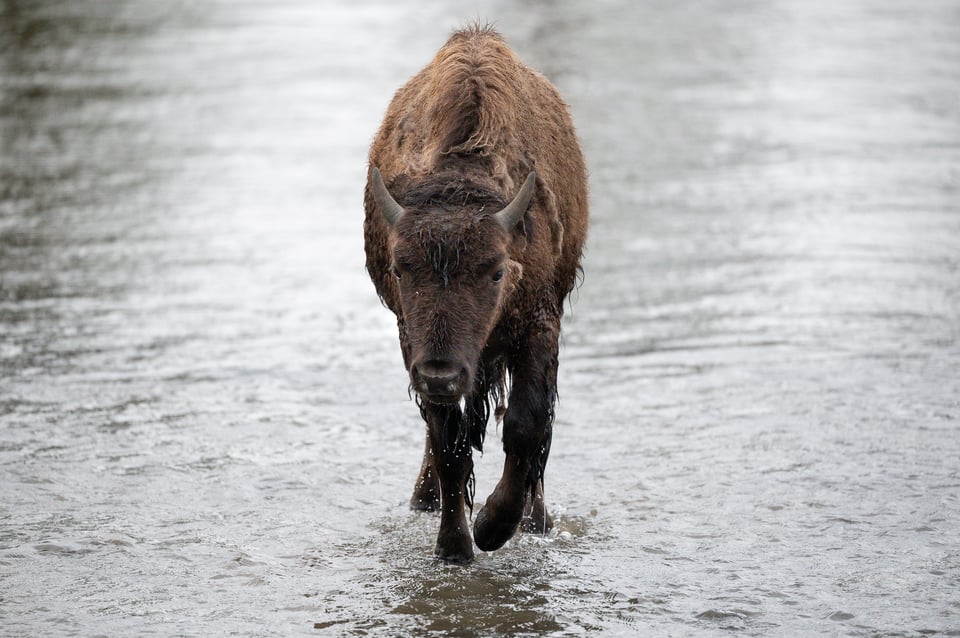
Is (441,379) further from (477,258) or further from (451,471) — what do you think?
(451,471)

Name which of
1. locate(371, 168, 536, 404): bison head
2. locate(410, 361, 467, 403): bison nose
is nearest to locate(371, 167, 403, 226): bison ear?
locate(371, 168, 536, 404): bison head

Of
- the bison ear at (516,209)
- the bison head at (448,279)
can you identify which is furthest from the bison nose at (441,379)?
the bison ear at (516,209)

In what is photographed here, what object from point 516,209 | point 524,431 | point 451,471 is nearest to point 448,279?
point 516,209

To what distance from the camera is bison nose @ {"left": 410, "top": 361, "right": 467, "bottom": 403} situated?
5.68 metres

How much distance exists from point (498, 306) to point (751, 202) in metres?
8.20

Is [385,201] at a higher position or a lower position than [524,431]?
higher

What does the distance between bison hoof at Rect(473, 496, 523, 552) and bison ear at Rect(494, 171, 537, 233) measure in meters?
1.33

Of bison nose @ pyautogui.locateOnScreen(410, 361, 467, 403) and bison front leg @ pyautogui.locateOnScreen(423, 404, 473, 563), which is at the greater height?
bison nose @ pyautogui.locateOnScreen(410, 361, 467, 403)

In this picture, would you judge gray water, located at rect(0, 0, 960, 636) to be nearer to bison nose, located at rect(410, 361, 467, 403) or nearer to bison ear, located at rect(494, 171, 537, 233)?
bison nose, located at rect(410, 361, 467, 403)

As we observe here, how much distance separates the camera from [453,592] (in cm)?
634

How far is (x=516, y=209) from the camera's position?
6.05 metres

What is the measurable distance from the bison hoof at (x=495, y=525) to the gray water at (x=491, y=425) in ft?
0.53

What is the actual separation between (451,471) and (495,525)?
33 centimetres

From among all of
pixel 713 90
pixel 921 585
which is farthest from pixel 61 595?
pixel 713 90
